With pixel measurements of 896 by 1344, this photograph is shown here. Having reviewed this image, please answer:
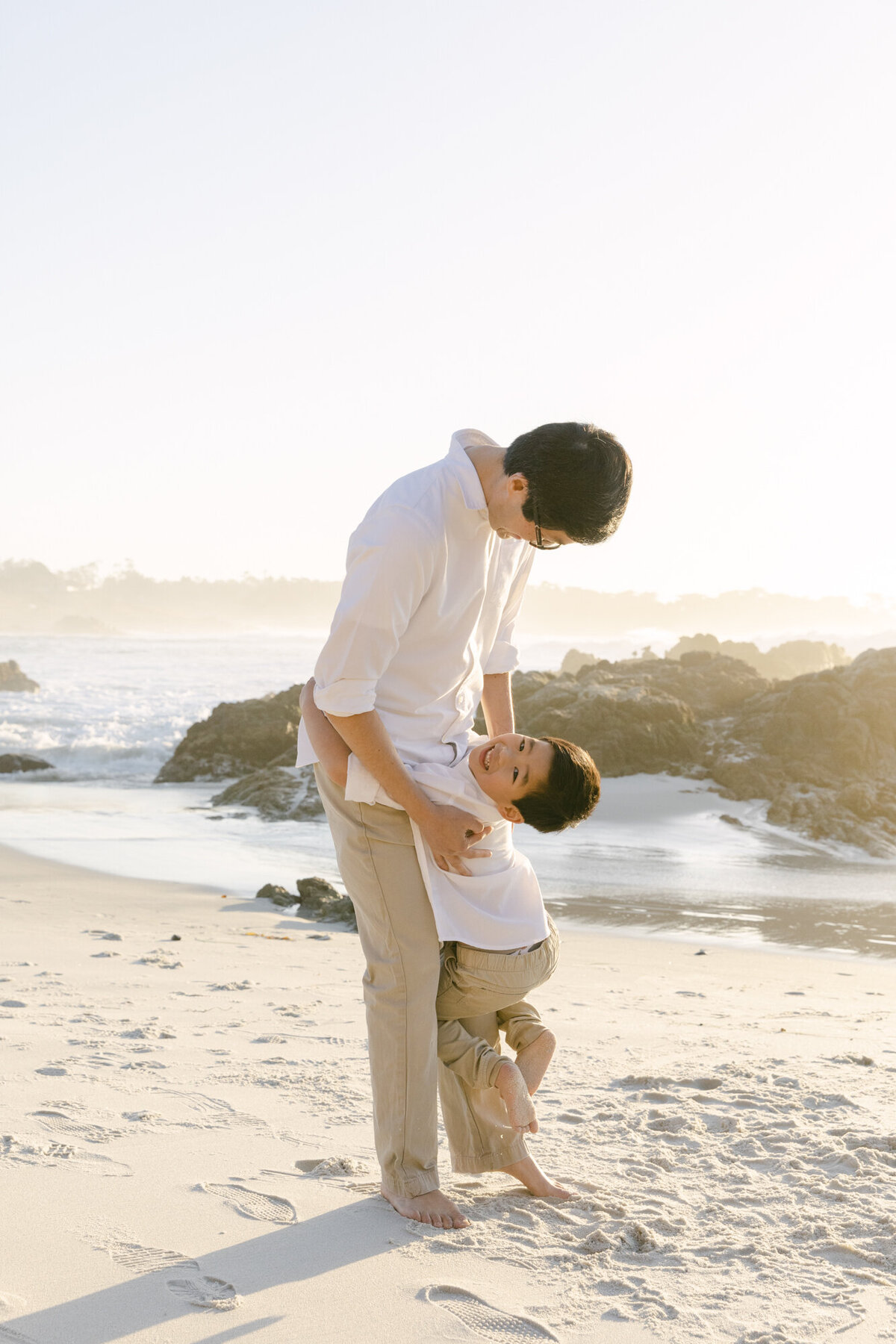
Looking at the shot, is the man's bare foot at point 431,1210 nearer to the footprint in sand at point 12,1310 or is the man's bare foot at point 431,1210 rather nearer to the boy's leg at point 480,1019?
the boy's leg at point 480,1019

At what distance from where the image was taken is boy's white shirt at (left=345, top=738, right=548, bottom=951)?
A: 248cm

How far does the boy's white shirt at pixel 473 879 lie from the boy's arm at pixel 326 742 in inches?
1.9

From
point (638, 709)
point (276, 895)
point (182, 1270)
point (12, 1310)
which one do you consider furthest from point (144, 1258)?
point (638, 709)

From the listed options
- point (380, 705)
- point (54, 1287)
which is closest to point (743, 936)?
point (380, 705)

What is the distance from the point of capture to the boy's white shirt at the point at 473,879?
2.48 metres

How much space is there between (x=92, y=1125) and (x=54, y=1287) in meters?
0.84

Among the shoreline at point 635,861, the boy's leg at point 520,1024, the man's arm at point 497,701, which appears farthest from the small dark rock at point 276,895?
the boy's leg at point 520,1024

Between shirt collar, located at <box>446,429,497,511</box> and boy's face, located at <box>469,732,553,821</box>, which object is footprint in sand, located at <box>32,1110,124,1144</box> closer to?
boy's face, located at <box>469,732,553,821</box>

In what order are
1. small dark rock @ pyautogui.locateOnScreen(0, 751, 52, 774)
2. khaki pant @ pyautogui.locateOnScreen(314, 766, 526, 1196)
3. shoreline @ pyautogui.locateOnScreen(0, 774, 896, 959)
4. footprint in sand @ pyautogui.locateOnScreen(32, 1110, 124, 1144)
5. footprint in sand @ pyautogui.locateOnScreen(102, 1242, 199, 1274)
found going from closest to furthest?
footprint in sand @ pyautogui.locateOnScreen(102, 1242, 199, 1274) → khaki pant @ pyautogui.locateOnScreen(314, 766, 526, 1196) → footprint in sand @ pyautogui.locateOnScreen(32, 1110, 124, 1144) → shoreline @ pyautogui.locateOnScreen(0, 774, 896, 959) → small dark rock @ pyautogui.locateOnScreen(0, 751, 52, 774)

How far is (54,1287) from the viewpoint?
6.83 ft

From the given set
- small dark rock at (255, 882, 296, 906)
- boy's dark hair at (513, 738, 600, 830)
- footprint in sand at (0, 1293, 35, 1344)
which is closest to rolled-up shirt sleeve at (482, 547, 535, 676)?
boy's dark hair at (513, 738, 600, 830)

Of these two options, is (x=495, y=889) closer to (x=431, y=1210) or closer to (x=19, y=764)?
(x=431, y=1210)

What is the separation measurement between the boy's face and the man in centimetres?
9

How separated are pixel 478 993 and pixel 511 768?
1.81ft
